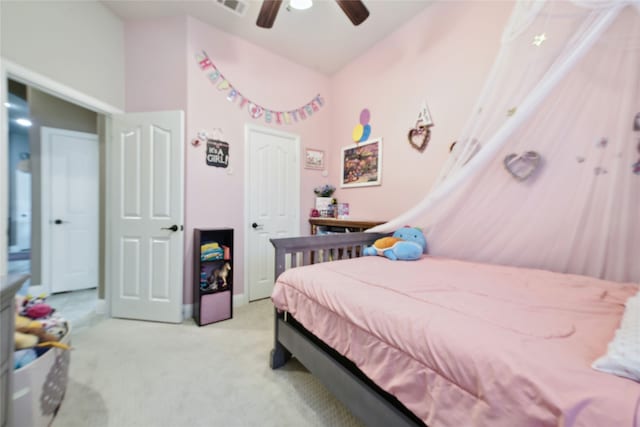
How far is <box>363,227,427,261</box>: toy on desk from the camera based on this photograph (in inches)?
70.2

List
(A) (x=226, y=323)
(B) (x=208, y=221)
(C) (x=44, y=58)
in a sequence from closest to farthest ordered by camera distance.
Result: 1. (C) (x=44, y=58)
2. (A) (x=226, y=323)
3. (B) (x=208, y=221)

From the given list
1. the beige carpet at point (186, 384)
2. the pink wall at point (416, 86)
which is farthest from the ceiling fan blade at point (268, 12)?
the beige carpet at point (186, 384)

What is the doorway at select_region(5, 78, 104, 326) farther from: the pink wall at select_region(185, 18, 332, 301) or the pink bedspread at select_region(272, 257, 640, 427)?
the pink bedspread at select_region(272, 257, 640, 427)

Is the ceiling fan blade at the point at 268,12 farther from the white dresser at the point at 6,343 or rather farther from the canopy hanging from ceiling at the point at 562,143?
the white dresser at the point at 6,343

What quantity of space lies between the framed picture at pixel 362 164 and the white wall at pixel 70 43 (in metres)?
2.49

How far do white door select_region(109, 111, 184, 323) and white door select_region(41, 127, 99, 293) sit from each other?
123cm

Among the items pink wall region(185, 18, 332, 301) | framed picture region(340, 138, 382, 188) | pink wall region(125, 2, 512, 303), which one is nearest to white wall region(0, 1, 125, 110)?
pink wall region(125, 2, 512, 303)

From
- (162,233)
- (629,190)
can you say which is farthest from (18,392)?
(629,190)

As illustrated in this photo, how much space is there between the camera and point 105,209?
243 centimetres

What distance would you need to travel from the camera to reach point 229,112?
8.71 feet

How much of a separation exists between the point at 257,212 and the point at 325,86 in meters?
2.03

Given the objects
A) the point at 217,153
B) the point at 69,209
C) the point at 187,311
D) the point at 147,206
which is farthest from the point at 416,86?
the point at 69,209

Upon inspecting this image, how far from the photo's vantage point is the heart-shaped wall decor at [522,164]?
155cm

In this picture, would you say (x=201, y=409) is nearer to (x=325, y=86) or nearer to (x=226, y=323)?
(x=226, y=323)
